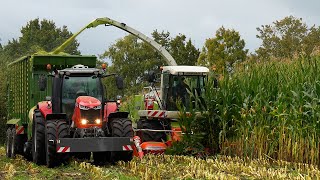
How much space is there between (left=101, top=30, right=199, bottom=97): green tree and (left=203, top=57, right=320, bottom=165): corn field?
3718cm

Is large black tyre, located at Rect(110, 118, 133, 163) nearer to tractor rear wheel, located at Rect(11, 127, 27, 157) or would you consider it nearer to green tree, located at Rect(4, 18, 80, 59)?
tractor rear wheel, located at Rect(11, 127, 27, 157)

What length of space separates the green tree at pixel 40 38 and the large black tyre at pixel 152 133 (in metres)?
66.6

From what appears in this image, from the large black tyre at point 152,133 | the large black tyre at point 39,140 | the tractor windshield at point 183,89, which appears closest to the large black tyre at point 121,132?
the large black tyre at point 39,140

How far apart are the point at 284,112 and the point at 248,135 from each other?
1.50 metres

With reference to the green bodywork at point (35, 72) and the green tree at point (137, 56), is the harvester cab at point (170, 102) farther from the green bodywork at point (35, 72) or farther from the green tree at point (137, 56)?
the green tree at point (137, 56)

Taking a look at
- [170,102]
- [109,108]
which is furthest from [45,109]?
[170,102]

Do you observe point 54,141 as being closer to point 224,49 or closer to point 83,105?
point 83,105

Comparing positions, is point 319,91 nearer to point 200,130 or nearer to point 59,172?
point 200,130

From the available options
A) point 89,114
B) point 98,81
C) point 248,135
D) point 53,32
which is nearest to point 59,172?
point 89,114

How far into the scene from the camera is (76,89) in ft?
44.5

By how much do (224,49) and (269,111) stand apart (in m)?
31.6

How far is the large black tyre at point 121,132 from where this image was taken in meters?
12.9

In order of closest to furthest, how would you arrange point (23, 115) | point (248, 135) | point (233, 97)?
point (248, 135)
point (233, 97)
point (23, 115)

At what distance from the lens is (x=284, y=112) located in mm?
13320
